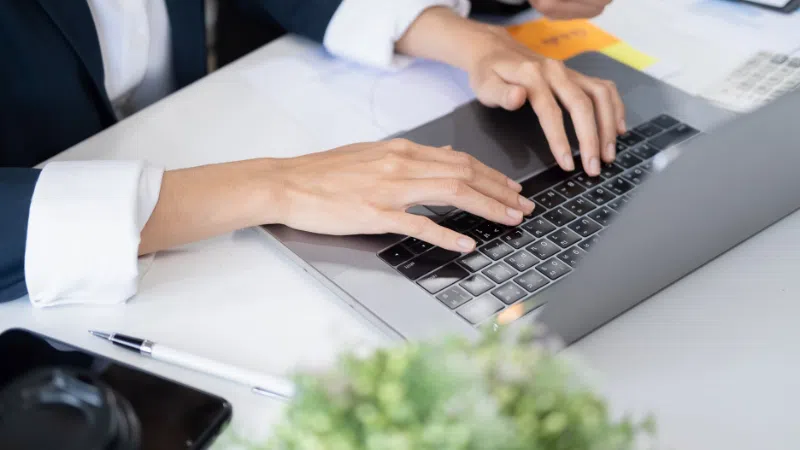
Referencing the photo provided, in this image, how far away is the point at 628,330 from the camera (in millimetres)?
598

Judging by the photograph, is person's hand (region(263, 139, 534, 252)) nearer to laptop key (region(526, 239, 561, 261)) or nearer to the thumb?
laptop key (region(526, 239, 561, 261))

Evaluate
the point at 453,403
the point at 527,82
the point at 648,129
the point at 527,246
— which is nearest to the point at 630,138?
the point at 648,129

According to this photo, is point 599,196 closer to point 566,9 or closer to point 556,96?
point 556,96

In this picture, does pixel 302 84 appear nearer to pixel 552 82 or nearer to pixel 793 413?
pixel 552 82

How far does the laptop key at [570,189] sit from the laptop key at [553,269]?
109 mm

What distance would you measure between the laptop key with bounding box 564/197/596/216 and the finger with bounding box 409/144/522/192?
2.0 inches

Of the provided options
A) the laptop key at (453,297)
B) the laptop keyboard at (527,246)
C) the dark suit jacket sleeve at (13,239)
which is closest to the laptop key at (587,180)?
the laptop keyboard at (527,246)

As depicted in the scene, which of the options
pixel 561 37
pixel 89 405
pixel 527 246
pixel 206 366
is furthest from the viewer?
pixel 561 37

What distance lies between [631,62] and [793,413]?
53 centimetres

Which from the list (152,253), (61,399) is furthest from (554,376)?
(152,253)

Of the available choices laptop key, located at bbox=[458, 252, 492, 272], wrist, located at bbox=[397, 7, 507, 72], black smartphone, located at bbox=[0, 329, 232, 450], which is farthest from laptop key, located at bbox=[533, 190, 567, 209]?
black smartphone, located at bbox=[0, 329, 232, 450]

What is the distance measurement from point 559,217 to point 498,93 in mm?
207

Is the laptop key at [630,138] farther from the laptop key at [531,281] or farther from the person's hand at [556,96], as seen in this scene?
the laptop key at [531,281]

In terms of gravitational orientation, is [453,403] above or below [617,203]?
above
